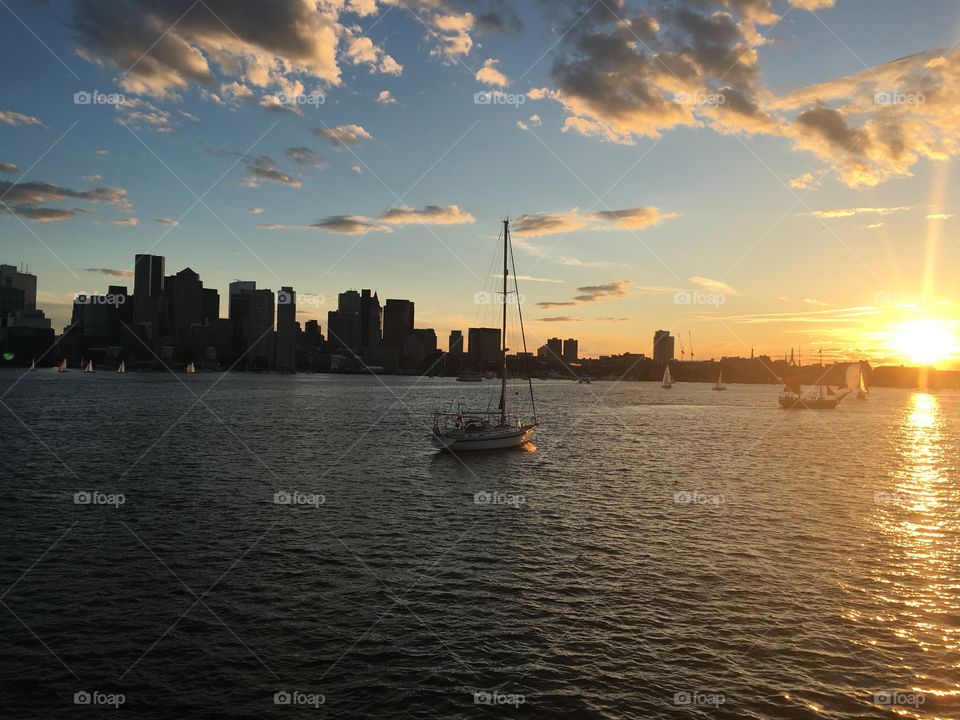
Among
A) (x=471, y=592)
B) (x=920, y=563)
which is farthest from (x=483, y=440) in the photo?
(x=920, y=563)

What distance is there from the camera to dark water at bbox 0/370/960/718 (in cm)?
1908

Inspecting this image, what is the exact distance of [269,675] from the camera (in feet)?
64.3

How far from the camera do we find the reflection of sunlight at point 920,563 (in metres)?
23.7

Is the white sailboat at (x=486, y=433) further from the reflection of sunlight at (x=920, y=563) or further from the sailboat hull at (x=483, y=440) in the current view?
the reflection of sunlight at (x=920, y=563)

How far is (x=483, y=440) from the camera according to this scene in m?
68.2

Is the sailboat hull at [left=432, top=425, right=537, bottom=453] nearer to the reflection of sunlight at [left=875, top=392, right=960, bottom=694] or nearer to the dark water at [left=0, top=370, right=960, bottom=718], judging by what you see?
the dark water at [left=0, top=370, right=960, bottom=718]

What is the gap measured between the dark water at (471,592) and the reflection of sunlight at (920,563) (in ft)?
0.56

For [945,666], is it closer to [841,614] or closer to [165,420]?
[841,614]

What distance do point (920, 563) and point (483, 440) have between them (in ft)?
138

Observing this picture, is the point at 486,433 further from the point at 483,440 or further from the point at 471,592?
the point at 471,592

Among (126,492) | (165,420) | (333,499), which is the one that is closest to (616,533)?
(333,499)

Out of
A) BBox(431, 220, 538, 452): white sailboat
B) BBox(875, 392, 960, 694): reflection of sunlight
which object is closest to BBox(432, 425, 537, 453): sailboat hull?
BBox(431, 220, 538, 452): white sailboat

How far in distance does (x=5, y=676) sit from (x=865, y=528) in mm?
44361

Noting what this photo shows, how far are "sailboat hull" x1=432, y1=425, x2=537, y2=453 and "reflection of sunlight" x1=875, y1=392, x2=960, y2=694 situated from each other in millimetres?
35513
